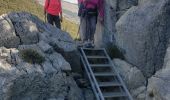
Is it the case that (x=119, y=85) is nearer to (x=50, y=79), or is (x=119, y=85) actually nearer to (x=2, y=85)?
(x=50, y=79)

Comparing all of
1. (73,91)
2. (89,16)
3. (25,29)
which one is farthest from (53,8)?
(73,91)

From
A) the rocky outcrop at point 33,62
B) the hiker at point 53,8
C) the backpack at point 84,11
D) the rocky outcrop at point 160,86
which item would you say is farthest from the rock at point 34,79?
the hiker at point 53,8

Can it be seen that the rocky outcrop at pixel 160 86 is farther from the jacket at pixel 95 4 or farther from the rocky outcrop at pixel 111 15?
the jacket at pixel 95 4

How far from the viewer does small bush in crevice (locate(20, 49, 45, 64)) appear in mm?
16062

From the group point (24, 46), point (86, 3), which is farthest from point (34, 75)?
point (86, 3)

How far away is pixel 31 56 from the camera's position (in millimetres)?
16234

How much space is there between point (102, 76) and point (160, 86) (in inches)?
168

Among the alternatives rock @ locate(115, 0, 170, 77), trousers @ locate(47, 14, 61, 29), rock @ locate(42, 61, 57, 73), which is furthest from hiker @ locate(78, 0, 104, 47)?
rock @ locate(42, 61, 57, 73)

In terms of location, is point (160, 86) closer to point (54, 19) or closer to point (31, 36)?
point (31, 36)

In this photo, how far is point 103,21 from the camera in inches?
831

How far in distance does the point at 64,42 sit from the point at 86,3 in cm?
282

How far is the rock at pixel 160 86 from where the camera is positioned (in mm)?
14078

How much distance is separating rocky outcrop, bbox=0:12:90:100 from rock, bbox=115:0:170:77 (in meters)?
2.80

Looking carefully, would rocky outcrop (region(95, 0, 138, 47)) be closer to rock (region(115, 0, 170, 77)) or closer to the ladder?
the ladder
